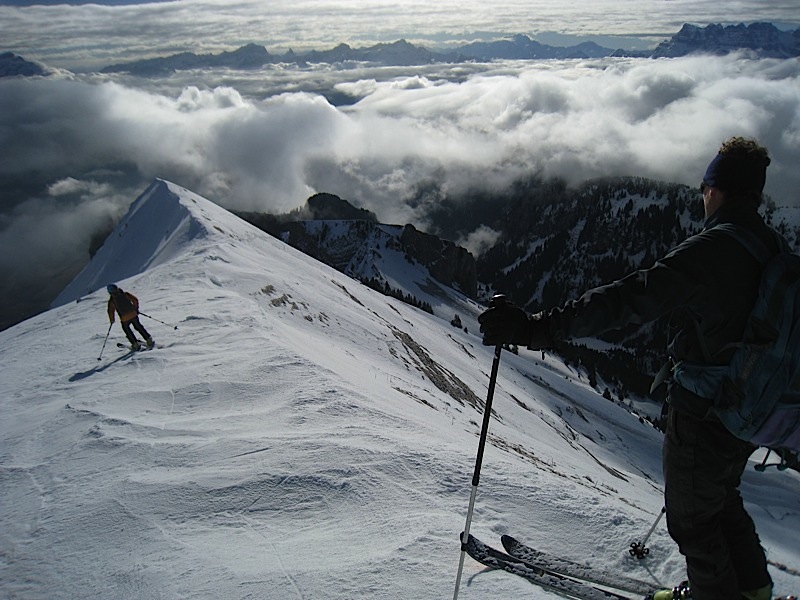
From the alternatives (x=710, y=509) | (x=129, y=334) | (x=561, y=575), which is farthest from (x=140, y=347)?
(x=710, y=509)

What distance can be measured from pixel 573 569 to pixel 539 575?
54 cm

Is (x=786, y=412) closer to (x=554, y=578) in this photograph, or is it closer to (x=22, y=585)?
(x=554, y=578)

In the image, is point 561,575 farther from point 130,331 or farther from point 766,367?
point 130,331

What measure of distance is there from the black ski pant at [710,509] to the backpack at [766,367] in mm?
301

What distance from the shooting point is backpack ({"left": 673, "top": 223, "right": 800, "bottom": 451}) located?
3568 millimetres

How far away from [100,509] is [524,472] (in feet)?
21.2

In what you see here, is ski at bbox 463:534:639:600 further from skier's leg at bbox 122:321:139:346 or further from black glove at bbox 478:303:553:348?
skier's leg at bbox 122:321:139:346

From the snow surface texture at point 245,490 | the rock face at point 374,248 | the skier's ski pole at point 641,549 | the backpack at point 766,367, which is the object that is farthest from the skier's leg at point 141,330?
the rock face at point 374,248

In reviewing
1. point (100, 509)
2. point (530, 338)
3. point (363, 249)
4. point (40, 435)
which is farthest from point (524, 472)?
point (363, 249)

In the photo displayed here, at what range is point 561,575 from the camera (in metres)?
5.52

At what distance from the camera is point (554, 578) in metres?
5.41

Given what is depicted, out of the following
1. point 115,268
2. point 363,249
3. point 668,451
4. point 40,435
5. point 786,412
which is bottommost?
point 363,249

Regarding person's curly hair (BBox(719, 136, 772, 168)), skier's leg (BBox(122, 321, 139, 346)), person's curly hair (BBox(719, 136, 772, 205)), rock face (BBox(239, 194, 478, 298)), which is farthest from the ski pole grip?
rock face (BBox(239, 194, 478, 298))

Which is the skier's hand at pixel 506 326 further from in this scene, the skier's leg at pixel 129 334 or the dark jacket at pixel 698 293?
the skier's leg at pixel 129 334
